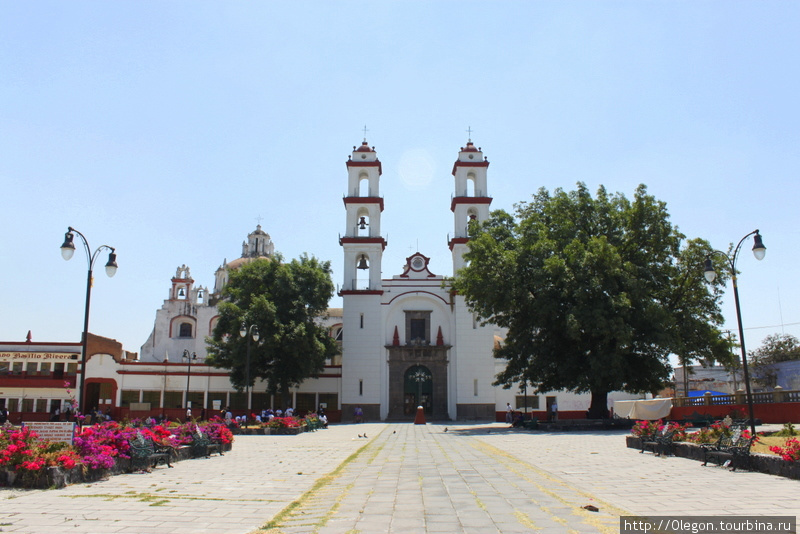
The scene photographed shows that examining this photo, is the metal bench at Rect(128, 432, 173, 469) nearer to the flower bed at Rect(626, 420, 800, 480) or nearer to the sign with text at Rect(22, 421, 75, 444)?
the sign with text at Rect(22, 421, 75, 444)

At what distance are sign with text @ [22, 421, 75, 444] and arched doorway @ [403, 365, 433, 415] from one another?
104 ft

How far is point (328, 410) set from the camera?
4122 centimetres

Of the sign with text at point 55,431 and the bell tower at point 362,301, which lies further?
the bell tower at point 362,301

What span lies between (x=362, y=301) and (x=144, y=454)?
1213 inches

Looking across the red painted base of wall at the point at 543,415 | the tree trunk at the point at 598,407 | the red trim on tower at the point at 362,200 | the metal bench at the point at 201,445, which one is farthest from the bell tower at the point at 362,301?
the metal bench at the point at 201,445

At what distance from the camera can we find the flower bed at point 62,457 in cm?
924

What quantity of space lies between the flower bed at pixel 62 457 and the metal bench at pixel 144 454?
89 mm

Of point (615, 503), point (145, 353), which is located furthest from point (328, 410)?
point (615, 503)

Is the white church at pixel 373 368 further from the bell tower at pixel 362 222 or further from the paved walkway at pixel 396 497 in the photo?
the paved walkway at pixel 396 497

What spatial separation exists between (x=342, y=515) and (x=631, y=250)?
2532cm

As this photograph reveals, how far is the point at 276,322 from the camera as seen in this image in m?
36.7

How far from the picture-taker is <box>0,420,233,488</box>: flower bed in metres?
9.24

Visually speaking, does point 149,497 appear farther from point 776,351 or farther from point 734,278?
point 776,351

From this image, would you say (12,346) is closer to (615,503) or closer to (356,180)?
(356,180)
